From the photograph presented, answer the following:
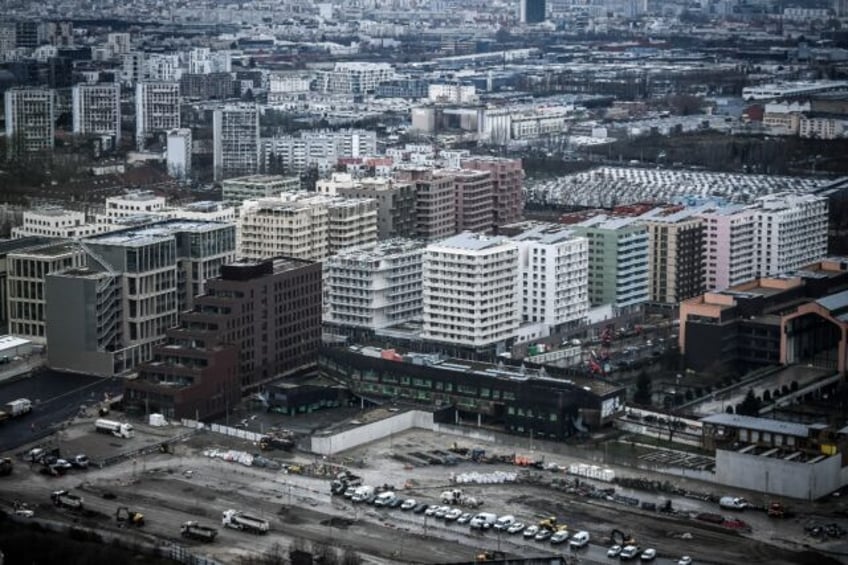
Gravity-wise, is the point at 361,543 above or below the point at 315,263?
below

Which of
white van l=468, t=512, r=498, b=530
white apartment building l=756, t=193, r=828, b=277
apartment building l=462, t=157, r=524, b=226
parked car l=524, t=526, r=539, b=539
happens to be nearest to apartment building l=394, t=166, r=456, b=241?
apartment building l=462, t=157, r=524, b=226

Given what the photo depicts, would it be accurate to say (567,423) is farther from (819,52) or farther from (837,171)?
(819,52)

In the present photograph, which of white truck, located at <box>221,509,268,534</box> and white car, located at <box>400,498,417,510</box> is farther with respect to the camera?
white car, located at <box>400,498,417,510</box>

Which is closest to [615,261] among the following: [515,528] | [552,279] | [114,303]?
[552,279]

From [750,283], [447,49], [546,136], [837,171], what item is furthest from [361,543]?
[447,49]

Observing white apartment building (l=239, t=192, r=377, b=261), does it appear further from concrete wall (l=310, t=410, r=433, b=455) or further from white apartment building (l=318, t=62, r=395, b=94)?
white apartment building (l=318, t=62, r=395, b=94)

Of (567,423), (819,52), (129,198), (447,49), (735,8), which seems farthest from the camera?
(735,8)

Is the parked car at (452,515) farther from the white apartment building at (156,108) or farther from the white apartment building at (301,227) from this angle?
the white apartment building at (156,108)
